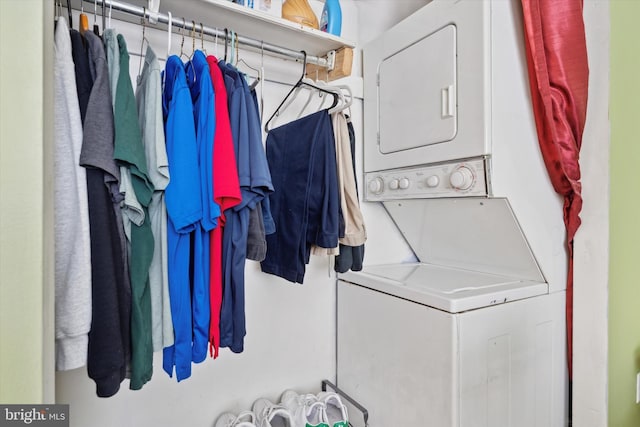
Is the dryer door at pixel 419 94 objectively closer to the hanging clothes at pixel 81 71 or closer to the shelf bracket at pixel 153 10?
the shelf bracket at pixel 153 10

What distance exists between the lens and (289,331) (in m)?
1.84

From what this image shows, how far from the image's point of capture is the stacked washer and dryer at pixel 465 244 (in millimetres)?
1289

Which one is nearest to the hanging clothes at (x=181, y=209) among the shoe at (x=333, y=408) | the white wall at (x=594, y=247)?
the shoe at (x=333, y=408)

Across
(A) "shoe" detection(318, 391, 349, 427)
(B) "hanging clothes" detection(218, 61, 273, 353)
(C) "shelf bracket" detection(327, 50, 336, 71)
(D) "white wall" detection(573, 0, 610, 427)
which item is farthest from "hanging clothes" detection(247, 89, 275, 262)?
(D) "white wall" detection(573, 0, 610, 427)

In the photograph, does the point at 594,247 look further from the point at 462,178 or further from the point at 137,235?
the point at 137,235

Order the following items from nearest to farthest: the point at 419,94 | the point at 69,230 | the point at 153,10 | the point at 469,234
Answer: the point at 69,230 → the point at 153,10 → the point at 419,94 → the point at 469,234

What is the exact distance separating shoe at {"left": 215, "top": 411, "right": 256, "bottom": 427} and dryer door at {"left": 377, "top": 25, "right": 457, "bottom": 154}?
1530 mm

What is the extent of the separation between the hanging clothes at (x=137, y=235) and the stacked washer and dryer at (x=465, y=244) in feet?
3.41

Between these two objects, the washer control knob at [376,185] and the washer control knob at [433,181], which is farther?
the washer control knob at [376,185]

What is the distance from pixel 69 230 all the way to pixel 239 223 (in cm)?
45

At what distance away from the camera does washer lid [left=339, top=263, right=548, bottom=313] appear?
Result: 129 centimetres

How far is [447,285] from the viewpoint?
147 cm

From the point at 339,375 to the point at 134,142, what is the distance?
5.61ft

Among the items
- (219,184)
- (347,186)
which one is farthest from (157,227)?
(347,186)
